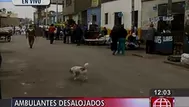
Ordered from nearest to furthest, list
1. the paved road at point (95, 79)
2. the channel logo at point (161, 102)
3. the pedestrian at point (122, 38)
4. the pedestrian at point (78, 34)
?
the channel logo at point (161, 102)
the paved road at point (95, 79)
the pedestrian at point (122, 38)
the pedestrian at point (78, 34)

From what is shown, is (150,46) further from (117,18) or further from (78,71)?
(117,18)

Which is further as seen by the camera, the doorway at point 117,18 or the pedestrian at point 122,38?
the doorway at point 117,18

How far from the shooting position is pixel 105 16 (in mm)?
39750

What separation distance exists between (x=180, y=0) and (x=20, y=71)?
519 inches

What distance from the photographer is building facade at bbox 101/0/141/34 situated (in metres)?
31.3

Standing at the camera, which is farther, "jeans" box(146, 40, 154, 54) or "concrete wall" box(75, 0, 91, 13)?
"concrete wall" box(75, 0, 91, 13)

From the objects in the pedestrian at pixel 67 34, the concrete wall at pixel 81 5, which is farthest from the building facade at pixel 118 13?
the concrete wall at pixel 81 5

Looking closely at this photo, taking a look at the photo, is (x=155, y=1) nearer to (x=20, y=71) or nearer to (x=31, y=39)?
(x=31, y=39)

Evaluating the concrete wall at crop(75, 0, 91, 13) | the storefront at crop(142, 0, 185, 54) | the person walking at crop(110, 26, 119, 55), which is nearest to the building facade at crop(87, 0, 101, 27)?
the concrete wall at crop(75, 0, 91, 13)

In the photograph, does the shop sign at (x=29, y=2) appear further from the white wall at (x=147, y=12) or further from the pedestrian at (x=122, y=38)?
the white wall at (x=147, y=12)

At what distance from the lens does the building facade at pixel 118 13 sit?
31.3m

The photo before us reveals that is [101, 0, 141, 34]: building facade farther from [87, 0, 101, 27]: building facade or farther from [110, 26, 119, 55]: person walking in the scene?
[110, 26, 119, 55]: person walking

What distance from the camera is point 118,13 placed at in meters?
34.8

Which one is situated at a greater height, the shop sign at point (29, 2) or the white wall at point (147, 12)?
the white wall at point (147, 12)
